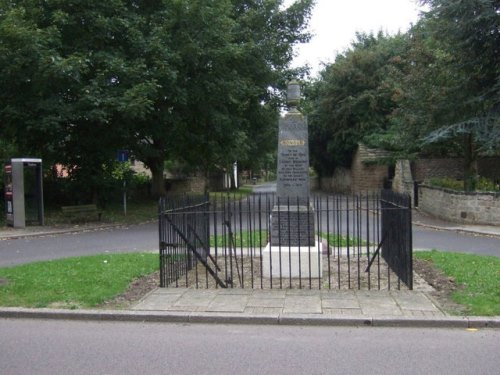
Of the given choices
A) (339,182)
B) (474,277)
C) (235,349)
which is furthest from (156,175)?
(235,349)

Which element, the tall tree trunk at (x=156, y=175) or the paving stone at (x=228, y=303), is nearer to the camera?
the paving stone at (x=228, y=303)

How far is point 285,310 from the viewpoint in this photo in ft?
22.6

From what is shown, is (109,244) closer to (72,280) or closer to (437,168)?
(72,280)

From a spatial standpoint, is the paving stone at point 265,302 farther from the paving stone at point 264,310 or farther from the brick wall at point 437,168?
the brick wall at point 437,168

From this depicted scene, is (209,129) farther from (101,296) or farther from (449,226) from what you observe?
(101,296)

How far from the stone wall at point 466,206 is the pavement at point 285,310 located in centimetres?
1133

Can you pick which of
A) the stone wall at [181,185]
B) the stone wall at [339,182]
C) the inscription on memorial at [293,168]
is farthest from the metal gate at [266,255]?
the stone wall at [339,182]

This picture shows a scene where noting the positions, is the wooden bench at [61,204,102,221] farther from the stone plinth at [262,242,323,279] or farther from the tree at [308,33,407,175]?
the tree at [308,33,407,175]

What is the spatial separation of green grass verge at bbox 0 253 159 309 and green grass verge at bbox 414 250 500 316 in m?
4.76

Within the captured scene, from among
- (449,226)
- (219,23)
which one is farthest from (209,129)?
(449,226)

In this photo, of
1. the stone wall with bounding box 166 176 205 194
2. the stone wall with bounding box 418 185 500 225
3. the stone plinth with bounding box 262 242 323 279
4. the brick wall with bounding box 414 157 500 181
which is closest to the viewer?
the stone plinth with bounding box 262 242 323 279

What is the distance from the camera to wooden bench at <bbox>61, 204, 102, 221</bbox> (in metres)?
19.4

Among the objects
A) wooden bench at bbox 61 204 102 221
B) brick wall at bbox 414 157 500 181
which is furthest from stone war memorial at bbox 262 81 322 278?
brick wall at bbox 414 157 500 181

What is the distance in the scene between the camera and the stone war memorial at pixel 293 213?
905 cm
